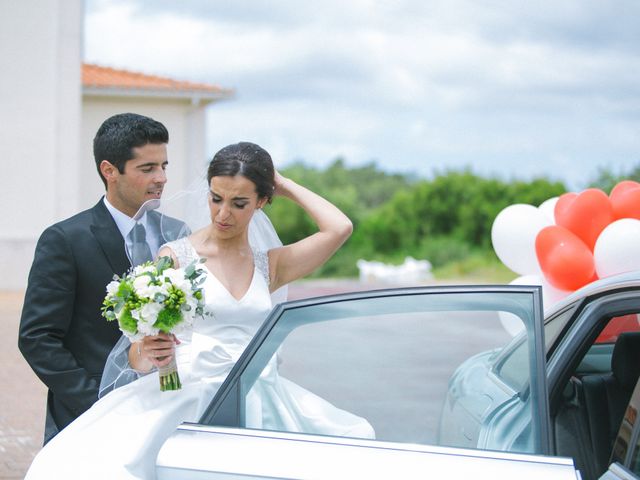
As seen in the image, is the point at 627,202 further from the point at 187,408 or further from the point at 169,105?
the point at 169,105

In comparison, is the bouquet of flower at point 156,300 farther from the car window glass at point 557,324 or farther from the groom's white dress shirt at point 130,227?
the car window glass at point 557,324

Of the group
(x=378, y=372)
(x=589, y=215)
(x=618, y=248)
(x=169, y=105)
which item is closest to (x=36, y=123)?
(x=169, y=105)

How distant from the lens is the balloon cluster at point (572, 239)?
211 inches

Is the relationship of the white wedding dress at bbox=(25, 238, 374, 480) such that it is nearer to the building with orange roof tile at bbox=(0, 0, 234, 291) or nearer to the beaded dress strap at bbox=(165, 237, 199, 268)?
the beaded dress strap at bbox=(165, 237, 199, 268)

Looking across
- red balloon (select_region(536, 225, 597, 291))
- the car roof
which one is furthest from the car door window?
red balloon (select_region(536, 225, 597, 291))

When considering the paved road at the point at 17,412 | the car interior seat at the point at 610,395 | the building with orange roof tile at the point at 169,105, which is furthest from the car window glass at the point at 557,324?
the building with orange roof tile at the point at 169,105

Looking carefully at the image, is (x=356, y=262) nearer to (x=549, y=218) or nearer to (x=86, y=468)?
(x=549, y=218)

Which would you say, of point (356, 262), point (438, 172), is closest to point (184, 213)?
point (356, 262)

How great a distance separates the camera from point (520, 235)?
6203 millimetres

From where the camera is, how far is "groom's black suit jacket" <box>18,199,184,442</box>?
301 centimetres

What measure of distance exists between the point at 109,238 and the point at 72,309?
0.90 feet

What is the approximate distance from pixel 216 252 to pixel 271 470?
0.91 meters

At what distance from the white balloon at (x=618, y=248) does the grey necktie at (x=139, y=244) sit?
3.10 metres

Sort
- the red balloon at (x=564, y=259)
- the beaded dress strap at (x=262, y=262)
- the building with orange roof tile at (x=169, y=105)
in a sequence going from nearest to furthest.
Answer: the beaded dress strap at (x=262, y=262)
the red balloon at (x=564, y=259)
the building with orange roof tile at (x=169, y=105)
